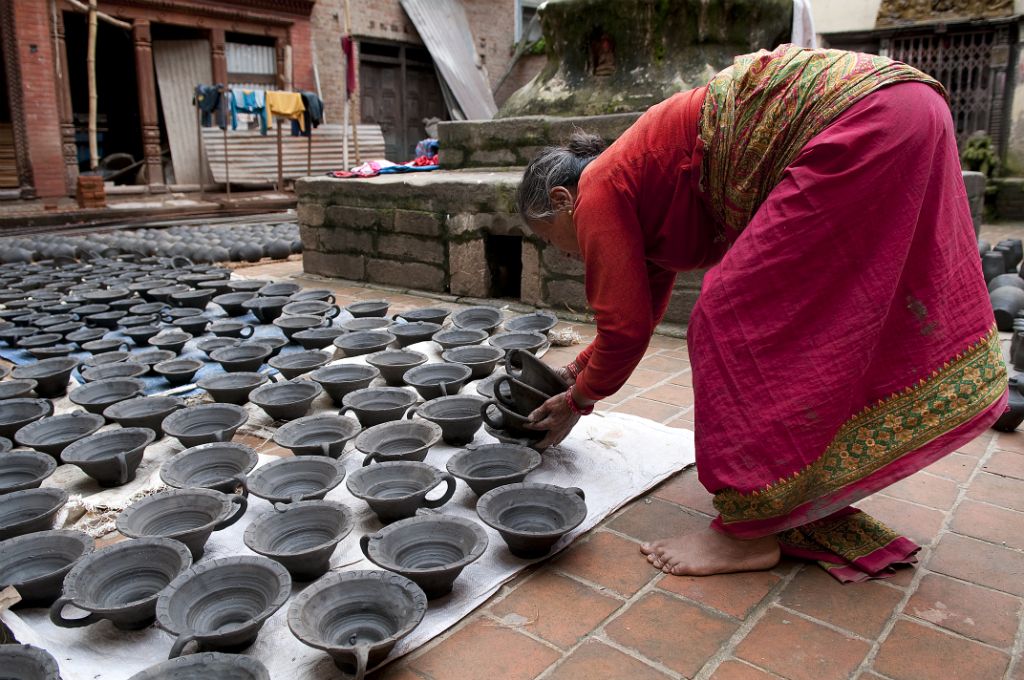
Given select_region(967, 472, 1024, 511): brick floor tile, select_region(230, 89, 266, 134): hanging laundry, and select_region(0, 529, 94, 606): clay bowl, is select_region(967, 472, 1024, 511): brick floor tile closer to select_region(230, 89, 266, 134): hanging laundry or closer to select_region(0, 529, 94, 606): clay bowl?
select_region(0, 529, 94, 606): clay bowl

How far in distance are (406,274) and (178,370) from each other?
6.90 ft

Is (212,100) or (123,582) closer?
(123,582)

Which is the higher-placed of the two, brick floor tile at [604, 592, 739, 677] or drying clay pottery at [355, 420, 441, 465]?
drying clay pottery at [355, 420, 441, 465]

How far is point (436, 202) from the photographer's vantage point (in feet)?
15.1

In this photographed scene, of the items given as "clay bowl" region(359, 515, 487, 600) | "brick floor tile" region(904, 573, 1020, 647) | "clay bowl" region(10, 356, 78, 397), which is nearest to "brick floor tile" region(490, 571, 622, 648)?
"clay bowl" region(359, 515, 487, 600)

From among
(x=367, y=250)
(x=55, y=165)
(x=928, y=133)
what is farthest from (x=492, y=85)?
(x=928, y=133)

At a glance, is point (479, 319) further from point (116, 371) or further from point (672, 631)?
point (672, 631)

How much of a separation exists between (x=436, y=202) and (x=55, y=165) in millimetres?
8575

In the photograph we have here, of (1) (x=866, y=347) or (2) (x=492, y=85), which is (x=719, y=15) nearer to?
(1) (x=866, y=347)

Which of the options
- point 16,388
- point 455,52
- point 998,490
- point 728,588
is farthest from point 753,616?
point 455,52

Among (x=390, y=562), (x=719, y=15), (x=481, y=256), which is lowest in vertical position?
(x=390, y=562)

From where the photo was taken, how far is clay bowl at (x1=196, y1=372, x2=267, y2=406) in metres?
2.71

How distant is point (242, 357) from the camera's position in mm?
3117

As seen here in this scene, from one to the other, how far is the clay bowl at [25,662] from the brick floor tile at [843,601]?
1399mm
